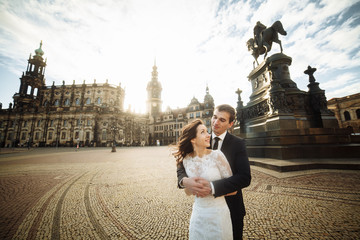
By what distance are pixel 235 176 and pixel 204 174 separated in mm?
308

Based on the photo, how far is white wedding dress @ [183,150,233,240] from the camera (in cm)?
126

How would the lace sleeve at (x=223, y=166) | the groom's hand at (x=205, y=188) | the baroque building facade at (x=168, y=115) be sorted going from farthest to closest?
the baroque building facade at (x=168, y=115), the lace sleeve at (x=223, y=166), the groom's hand at (x=205, y=188)

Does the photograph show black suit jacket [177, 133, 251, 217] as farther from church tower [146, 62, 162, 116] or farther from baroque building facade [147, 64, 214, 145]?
church tower [146, 62, 162, 116]

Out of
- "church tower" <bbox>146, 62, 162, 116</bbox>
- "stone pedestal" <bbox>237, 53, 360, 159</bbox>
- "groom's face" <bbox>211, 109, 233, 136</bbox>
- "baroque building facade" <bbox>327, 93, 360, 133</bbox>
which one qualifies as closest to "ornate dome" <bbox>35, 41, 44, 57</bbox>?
"church tower" <bbox>146, 62, 162, 116</bbox>

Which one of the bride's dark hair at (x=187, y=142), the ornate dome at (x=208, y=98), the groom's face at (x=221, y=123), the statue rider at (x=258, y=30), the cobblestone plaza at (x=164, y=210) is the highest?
the ornate dome at (x=208, y=98)

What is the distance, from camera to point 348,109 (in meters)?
26.9

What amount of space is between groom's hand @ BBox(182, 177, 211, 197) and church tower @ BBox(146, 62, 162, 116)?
5514 cm

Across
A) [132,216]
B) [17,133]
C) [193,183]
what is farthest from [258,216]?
[17,133]

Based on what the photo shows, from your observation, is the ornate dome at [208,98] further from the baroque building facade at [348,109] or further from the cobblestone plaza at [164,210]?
the cobblestone plaza at [164,210]

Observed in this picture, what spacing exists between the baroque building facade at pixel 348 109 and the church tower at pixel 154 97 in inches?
1955

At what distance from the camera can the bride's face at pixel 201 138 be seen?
154cm

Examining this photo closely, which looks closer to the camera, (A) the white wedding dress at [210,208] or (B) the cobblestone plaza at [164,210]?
(A) the white wedding dress at [210,208]

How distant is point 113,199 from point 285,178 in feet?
17.0

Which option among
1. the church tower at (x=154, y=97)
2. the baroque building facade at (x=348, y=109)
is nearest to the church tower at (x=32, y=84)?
the church tower at (x=154, y=97)
